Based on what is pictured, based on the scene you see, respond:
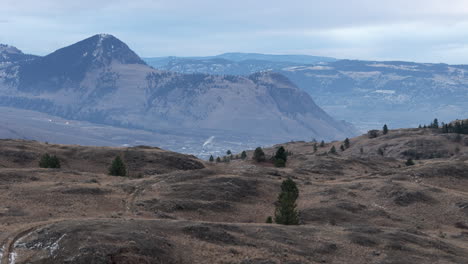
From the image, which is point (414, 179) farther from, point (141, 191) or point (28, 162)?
point (28, 162)

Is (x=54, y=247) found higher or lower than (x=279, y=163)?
higher

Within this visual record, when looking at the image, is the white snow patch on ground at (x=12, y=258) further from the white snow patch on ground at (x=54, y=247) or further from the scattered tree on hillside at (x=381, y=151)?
the scattered tree on hillside at (x=381, y=151)

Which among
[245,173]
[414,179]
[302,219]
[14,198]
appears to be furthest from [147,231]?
[414,179]

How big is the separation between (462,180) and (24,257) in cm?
8083

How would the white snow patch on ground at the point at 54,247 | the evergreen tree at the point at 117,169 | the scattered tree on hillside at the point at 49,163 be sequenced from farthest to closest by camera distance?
the evergreen tree at the point at 117,169
the scattered tree on hillside at the point at 49,163
the white snow patch on ground at the point at 54,247

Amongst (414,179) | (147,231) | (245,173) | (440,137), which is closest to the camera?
(147,231)

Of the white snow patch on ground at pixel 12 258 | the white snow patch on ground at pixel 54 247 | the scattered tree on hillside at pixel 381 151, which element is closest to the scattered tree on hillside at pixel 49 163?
the white snow patch on ground at pixel 54 247

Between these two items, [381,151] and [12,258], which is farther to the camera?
[381,151]

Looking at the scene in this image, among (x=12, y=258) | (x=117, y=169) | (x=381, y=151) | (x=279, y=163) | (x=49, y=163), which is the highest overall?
(x=12, y=258)

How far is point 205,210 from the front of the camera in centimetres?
6831

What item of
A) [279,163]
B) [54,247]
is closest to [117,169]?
[279,163]

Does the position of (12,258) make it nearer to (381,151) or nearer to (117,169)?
(117,169)

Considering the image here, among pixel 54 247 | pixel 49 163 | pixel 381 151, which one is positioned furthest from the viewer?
pixel 381 151

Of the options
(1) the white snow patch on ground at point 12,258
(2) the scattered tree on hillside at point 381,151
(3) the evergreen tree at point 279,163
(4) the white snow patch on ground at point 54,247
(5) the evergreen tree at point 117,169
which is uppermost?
(4) the white snow patch on ground at point 54,247
